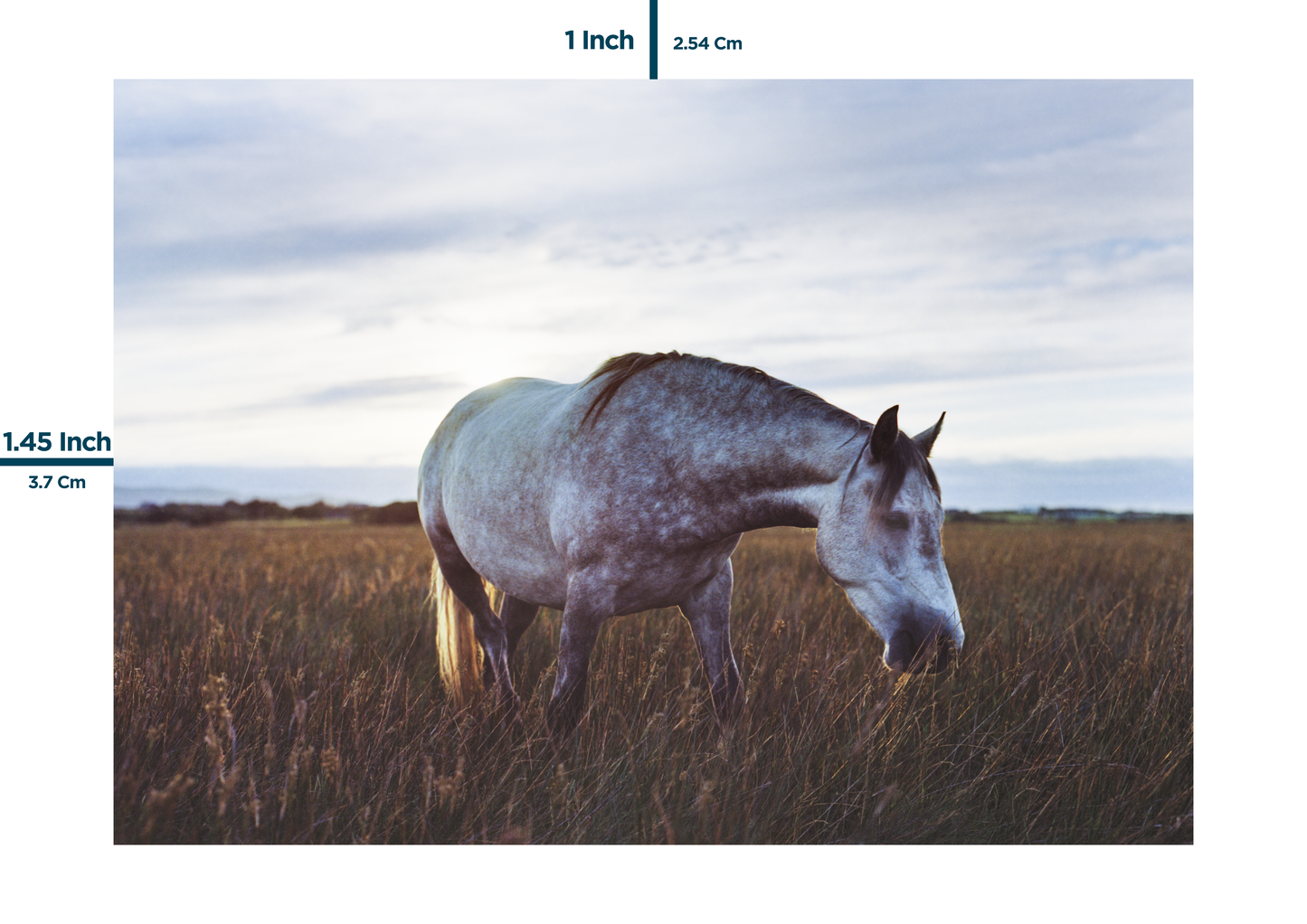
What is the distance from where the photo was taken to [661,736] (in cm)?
333

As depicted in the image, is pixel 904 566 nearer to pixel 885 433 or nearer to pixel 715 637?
pixel 885 433

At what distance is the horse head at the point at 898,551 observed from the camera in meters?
2.93

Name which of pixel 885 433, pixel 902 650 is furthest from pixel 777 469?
pixel 902 650

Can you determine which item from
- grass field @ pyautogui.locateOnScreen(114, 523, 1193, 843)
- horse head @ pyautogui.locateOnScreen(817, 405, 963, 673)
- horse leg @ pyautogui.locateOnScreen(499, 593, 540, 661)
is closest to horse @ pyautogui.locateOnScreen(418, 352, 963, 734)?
horse head @ pyautogui.locateOnScreen(817, 405, 963, 673)

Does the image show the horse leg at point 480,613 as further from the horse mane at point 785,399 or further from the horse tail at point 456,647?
the horse mane at point 785,399

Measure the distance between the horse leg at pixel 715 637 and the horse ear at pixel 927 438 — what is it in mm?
1178

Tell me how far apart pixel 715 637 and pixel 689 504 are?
0.84 m

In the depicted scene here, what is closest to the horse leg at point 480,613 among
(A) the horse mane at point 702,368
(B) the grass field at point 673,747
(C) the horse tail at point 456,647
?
(C) the horse tail at point 456,647

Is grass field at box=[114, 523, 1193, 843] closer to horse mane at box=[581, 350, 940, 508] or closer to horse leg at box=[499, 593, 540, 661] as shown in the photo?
horse leg at box=[499, 593, 540, 661]

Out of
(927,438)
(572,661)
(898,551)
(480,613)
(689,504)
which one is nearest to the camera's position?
(898,551)

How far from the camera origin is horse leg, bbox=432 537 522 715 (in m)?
4.69

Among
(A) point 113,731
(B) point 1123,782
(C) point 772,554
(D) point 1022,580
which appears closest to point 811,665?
(B) point 1123,782

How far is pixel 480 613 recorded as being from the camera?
194 inches
